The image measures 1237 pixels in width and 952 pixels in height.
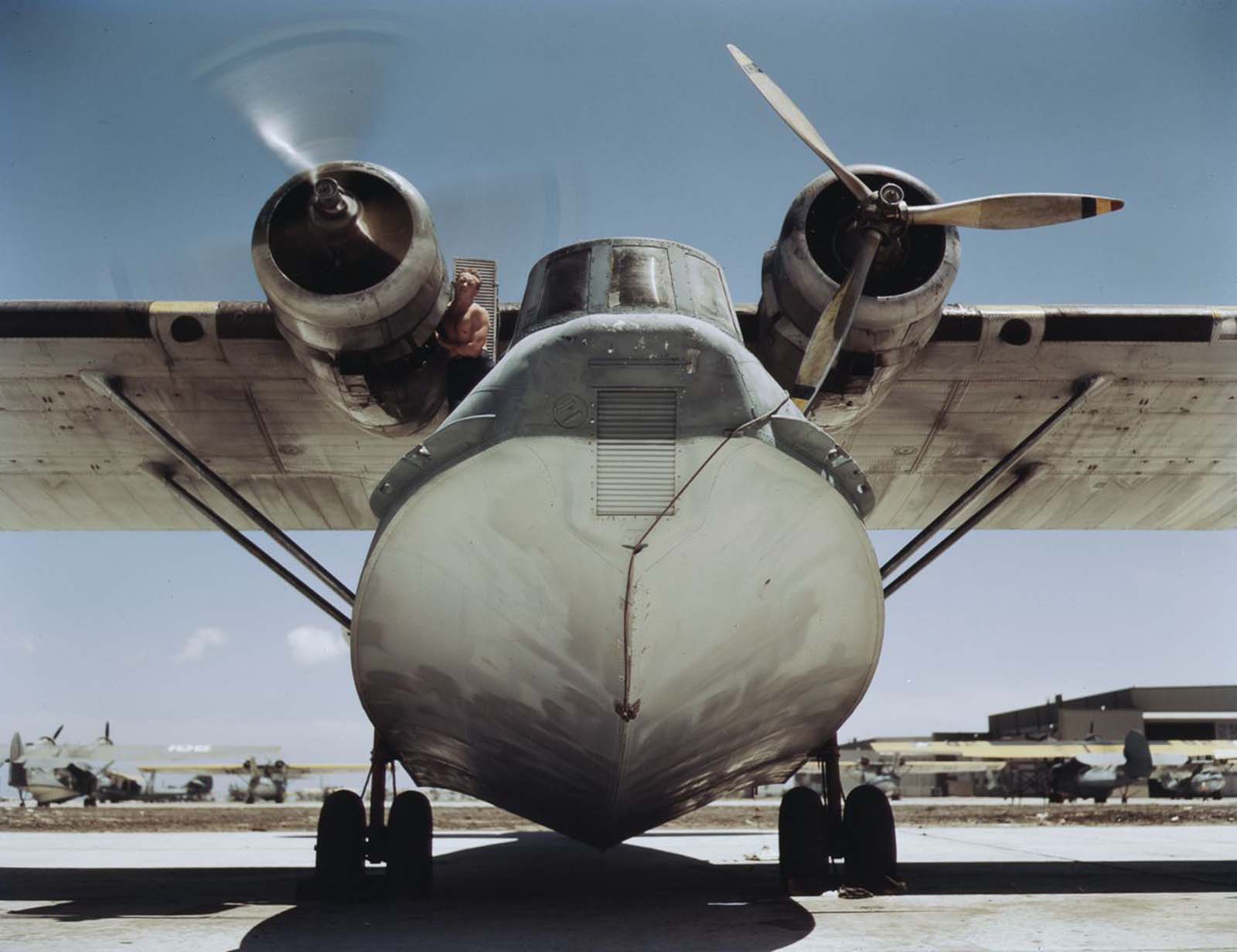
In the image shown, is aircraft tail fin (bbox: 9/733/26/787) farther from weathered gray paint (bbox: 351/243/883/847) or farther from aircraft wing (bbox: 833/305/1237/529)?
weathered gray paint (bbox: 351/243/883/847)

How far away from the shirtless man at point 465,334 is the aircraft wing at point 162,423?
3.43 feet

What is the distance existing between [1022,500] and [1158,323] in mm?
3218

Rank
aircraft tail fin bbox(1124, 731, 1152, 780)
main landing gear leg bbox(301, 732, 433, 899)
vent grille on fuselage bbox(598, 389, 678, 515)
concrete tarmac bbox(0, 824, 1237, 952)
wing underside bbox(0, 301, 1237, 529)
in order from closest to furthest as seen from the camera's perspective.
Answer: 1. vent grille on fuselage bbox(598, 389, 678, 515)
2. concrete tarmac bbox(0, 824, 1237, 952)
3. main landing gear leg bbox(301, 732, 433, 899)
4. wing underside bbox(0, 301, 1237, 529)
5. aircraft tail fin bbox(1124, 731, 1152, 780)

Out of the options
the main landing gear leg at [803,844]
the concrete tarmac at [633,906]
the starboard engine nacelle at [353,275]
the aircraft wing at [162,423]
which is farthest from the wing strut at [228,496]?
the main landing gear leg at [803,844]

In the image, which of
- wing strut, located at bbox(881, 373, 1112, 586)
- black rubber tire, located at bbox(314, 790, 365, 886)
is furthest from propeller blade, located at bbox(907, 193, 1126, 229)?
black rubber tire, located at bbox(314, 790, 365, 886)

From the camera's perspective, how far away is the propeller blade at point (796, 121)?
621 cm

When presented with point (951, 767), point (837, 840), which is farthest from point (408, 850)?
point (951, 767)

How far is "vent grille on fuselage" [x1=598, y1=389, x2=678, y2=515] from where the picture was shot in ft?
13.1

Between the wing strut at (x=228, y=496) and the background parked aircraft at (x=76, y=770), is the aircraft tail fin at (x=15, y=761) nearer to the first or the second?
the background parked aircraft at (x=76, y=770)

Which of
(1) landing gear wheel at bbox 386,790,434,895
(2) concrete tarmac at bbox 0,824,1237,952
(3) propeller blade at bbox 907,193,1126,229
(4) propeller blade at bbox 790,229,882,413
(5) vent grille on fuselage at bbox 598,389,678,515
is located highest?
(3) propeller blade at bbox 907,193,1126,229

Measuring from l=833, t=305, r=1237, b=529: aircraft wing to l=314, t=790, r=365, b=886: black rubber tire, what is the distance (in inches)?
186

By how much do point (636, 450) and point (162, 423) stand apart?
600 cm

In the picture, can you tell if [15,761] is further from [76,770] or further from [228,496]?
[228,496]

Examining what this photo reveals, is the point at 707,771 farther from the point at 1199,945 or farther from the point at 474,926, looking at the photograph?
the point at 1199,945
